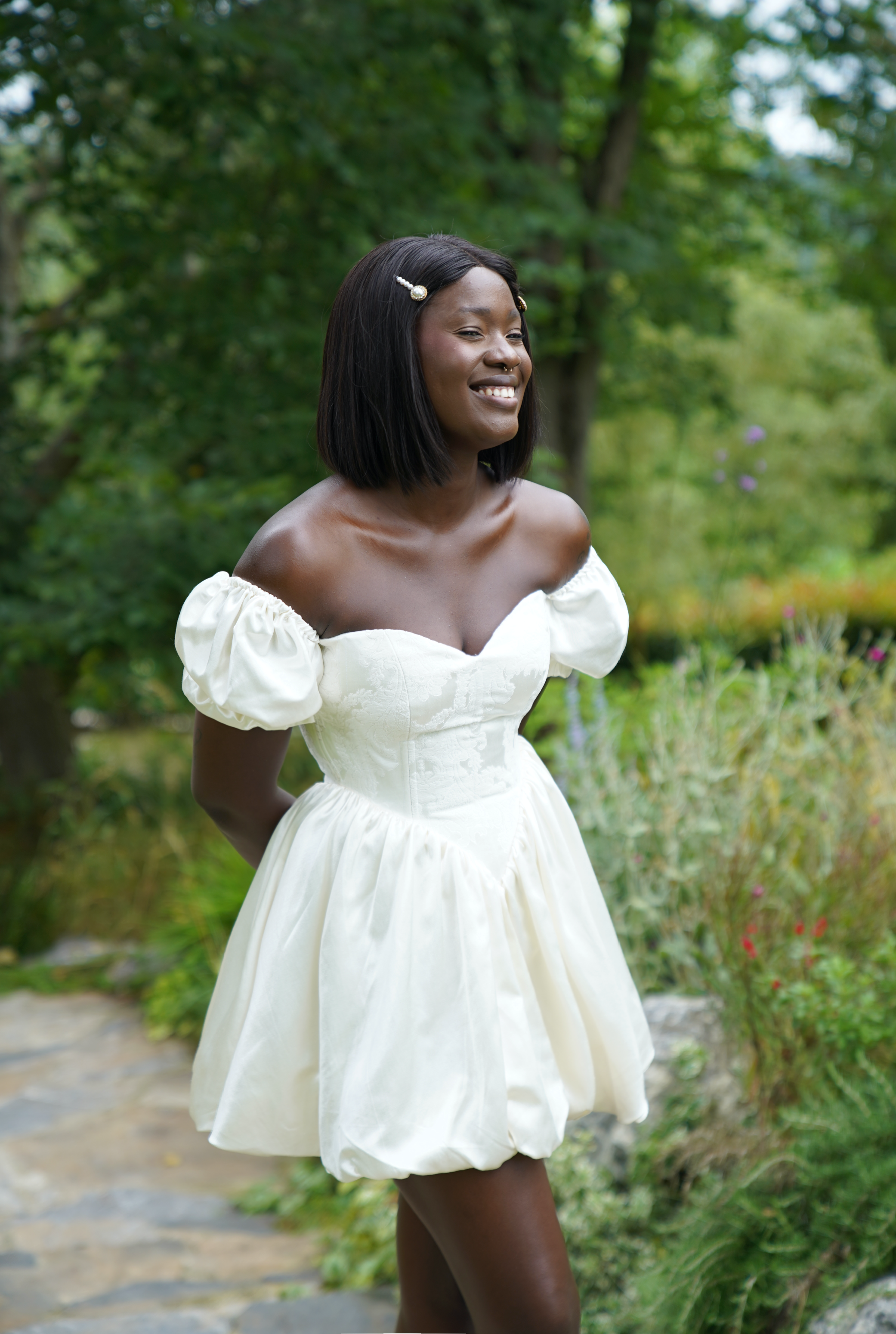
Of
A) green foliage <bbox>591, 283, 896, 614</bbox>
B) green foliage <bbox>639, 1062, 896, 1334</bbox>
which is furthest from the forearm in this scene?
green foliage <bbox>591, 283, 896, 614</bbox>

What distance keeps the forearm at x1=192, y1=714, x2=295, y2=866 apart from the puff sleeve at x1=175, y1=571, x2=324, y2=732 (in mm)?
131

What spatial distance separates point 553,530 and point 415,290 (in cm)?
44

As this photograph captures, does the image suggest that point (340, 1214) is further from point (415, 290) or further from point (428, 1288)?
point (415, 290)

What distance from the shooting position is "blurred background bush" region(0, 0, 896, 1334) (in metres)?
2.40

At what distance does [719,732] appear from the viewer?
10.2ft

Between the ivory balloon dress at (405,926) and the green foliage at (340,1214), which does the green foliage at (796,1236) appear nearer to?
the ivory balloon dress at (405,926)

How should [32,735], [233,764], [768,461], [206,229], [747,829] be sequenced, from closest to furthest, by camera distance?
[233,764] → [747,829] → [206,229] → [32,735] → [768,461]

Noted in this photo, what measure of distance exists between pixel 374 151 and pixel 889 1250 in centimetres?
451

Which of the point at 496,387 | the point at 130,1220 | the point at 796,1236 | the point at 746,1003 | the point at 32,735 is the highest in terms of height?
the point at 496,387

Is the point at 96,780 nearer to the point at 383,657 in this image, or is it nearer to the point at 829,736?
the point at 829,736

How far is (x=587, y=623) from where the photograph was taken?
1.82 m

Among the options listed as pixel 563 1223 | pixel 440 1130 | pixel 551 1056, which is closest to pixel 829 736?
pixel 563 1223

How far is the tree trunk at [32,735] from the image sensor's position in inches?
245

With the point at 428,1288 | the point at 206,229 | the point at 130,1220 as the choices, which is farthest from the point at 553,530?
the point at 206,229
